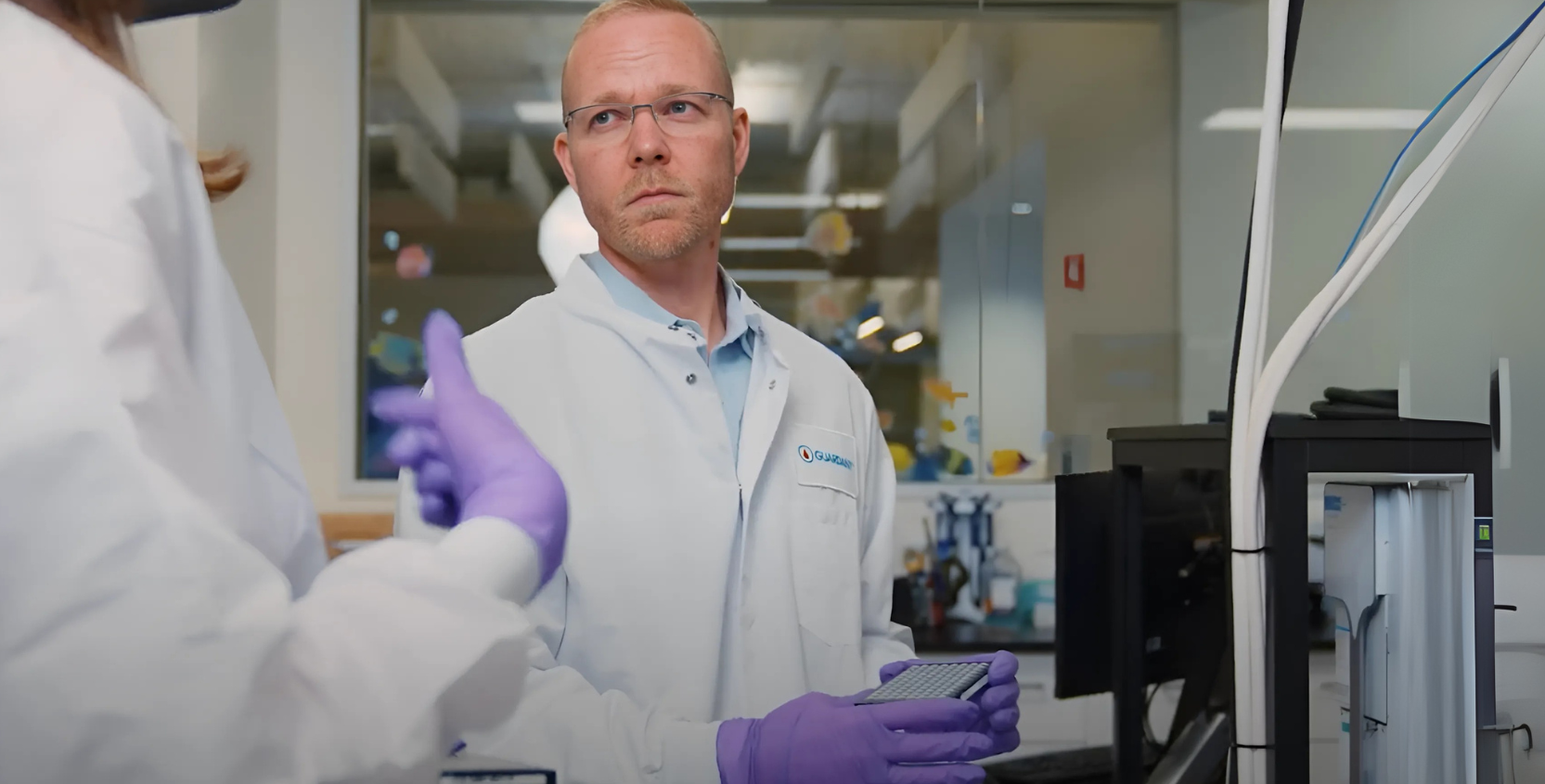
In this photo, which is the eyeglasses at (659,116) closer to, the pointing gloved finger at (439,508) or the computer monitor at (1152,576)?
the pointing gloved finger at (439,508)

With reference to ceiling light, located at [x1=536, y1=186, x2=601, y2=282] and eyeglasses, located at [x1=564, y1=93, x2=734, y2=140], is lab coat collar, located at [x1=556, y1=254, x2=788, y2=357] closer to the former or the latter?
eyeglasses, located at [x1=564, y1=93, x2=734, y2=140]

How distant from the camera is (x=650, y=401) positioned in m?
1.18

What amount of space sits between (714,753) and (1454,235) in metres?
1.06

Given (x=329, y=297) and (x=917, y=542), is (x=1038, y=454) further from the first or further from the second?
(x=329, y=297)

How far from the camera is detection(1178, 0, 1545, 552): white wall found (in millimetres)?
1272

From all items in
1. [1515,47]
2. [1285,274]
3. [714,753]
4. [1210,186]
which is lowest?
[714,753]

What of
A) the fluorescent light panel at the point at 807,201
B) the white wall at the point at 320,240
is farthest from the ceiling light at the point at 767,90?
the white wall at the point at 320,240

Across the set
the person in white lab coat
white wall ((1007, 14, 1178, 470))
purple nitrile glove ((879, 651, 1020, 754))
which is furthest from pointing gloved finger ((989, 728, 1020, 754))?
white wall ((1007, 14, 1178, 470))

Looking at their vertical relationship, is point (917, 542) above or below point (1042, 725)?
above

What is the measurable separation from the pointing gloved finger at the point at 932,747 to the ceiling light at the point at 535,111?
194cm

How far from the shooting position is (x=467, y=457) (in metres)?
0.66

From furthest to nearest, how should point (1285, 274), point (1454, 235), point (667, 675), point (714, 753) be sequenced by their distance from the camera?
point (1285, 274) → point (1454, 235) → point (667, 675) → point (714, 753)

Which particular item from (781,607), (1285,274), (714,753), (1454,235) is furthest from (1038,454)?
(714,753)

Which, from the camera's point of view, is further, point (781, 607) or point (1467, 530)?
Result: point (781, 607)
